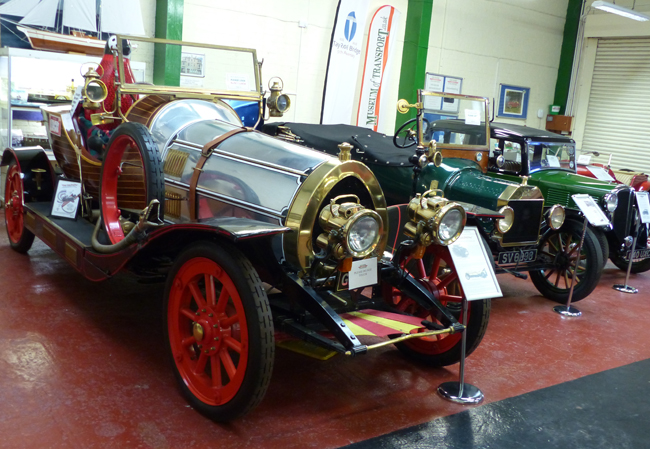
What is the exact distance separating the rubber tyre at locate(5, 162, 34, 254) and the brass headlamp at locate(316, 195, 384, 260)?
2.77 meters

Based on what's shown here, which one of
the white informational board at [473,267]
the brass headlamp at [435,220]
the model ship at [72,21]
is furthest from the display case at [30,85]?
the white informational board at [473,267]

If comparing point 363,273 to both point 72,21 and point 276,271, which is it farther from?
point 72,21

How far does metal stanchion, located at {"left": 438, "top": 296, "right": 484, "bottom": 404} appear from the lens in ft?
8.63

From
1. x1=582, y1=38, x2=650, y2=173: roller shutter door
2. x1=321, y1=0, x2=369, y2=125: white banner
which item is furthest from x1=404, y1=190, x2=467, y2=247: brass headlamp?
x1=582, y1=38, x2=650, y2=173: roller shutter door

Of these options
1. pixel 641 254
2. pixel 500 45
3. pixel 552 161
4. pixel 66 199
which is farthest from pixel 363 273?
pixel 500 45

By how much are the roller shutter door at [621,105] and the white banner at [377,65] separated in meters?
4.97

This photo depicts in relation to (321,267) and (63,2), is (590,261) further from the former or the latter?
(63,2)

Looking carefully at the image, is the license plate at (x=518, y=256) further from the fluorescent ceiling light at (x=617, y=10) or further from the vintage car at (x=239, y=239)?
the fluorescent ceiling light at (x=617, y=10)

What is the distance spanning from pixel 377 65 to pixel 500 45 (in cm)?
329

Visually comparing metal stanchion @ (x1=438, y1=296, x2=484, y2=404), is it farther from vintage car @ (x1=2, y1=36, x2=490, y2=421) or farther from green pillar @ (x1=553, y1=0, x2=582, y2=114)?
green pillar @ (x1=553, y1=0, x2=582, y2=114)

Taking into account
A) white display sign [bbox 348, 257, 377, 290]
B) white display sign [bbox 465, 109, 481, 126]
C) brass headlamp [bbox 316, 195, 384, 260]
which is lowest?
white display sign [bbox 348, 257, 377, 290]

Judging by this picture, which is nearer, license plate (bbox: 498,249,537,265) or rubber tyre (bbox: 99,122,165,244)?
rubber tyre (bbox: 99,122,165,244)

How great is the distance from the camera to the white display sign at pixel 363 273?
2428 millimetres

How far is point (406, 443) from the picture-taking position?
2.23 meters
